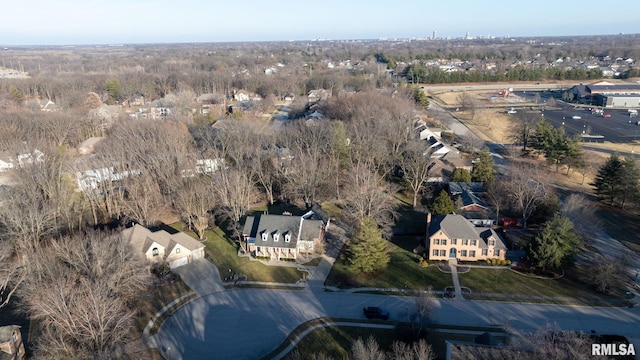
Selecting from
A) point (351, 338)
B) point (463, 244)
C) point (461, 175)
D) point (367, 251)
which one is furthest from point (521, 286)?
point (461, 175)

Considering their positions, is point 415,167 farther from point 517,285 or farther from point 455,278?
point 517,285

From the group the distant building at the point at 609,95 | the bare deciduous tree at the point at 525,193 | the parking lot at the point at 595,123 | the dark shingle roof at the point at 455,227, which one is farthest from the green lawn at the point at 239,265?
the distant building at the point at 609,95

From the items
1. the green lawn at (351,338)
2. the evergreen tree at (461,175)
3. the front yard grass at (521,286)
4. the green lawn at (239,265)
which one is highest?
the evergreen tree at (461,175)

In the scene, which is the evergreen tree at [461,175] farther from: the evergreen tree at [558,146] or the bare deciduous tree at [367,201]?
the evergreen tree at [558,146]

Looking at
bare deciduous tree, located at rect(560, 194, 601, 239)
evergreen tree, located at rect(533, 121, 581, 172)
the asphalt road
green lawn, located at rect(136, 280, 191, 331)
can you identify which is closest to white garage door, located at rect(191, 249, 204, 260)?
green lawn, located at rect(136, 280, 191, 331)

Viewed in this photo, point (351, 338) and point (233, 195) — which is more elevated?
point (233, 195)

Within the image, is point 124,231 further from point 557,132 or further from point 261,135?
point 557,132

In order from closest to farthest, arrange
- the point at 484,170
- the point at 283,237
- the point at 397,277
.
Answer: the point at 397,277, the point at 283,237, the point at 484,170
